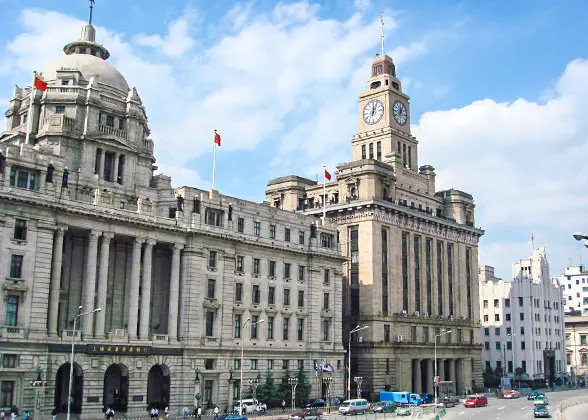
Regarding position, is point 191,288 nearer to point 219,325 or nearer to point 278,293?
point 219,325

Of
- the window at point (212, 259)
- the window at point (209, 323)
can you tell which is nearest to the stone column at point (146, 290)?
the window at point (209, 323)

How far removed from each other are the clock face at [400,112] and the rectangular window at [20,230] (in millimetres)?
79733

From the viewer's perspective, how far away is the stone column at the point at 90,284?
2874 inches

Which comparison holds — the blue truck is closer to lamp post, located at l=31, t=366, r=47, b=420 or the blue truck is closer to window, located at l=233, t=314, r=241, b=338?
window, located at l=233, t=314, r=241, b=338

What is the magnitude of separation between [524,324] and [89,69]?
112 metres

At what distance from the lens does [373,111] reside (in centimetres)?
13375

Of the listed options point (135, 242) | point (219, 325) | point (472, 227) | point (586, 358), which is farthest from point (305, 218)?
point (586, 358)

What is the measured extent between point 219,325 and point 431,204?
6059cm

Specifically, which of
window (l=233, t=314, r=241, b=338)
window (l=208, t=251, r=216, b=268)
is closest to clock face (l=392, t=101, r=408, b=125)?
window (l=208, t=251, r=216, b=268)

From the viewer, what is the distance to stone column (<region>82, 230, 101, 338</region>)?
7300 cm

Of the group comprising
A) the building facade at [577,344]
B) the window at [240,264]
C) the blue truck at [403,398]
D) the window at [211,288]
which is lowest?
the blue truck at [403,398]

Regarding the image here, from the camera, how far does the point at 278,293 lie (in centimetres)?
9338

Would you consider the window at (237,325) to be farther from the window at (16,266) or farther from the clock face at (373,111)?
the clock face at (373,111)

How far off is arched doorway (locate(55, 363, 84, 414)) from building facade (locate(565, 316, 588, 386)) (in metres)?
144
